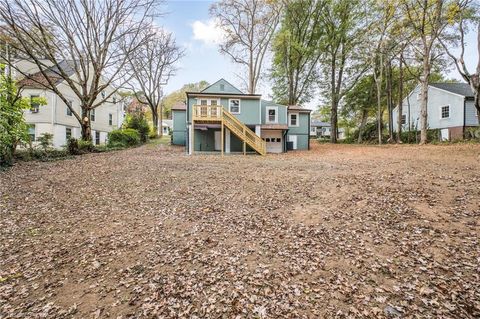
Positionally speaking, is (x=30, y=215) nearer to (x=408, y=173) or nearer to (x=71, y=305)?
(x=71, y=305)

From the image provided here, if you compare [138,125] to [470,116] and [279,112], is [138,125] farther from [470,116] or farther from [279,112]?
[470,116]

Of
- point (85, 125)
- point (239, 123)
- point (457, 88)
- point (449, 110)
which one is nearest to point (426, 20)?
point (449, 110)

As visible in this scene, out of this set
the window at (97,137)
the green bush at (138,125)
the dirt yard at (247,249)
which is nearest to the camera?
the dirt yard at (247,249)

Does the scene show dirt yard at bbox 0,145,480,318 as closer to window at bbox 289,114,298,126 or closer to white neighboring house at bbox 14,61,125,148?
window at bbox 289,114,298,126

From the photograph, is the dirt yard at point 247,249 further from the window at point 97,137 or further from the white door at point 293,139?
the window at point 97,137

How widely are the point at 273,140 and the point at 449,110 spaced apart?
18370 millimetres

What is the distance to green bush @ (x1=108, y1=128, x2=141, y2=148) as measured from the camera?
2089cm

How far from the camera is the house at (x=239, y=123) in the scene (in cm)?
1762

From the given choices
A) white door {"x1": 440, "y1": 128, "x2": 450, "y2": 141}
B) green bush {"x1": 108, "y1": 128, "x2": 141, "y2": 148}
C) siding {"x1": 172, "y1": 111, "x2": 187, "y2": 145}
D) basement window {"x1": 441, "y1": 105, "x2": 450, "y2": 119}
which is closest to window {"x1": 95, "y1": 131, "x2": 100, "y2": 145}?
green bush {"x1": 108, "y1": 128, "x2": 141, "y2": 148}

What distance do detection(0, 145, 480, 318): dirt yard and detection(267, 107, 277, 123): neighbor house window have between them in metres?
13.8

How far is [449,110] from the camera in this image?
22.7m

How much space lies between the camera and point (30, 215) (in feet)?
20.0

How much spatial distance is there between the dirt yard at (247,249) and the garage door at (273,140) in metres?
13.1

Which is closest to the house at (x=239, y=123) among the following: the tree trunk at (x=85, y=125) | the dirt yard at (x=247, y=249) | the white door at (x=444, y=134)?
the tree trunk at (x=85, y=125)
